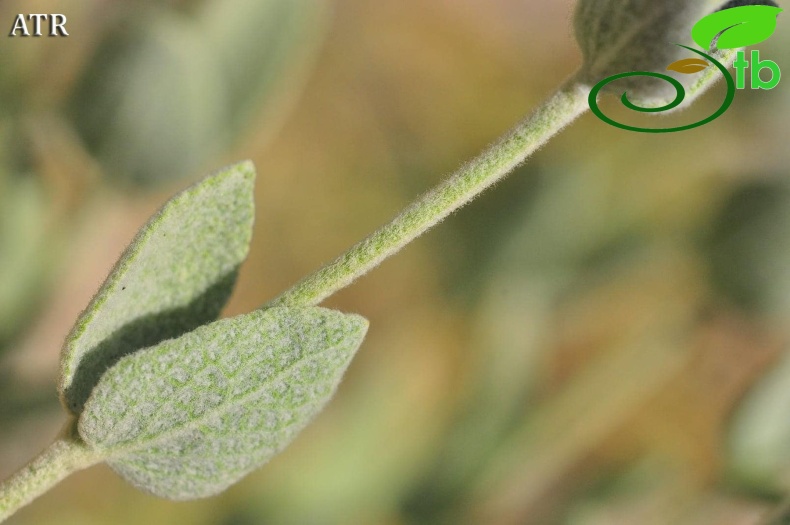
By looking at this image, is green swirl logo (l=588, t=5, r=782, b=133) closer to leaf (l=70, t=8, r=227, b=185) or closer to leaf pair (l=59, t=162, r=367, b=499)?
leaf pair (l=59, t=162, r=367, b=499)

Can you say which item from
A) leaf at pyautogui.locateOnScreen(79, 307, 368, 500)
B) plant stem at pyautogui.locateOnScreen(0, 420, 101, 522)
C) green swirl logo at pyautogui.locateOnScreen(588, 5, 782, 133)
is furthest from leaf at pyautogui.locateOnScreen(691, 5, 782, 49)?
plant stem at pyautogui.locateOnScreen(0, 420, 101, 522)

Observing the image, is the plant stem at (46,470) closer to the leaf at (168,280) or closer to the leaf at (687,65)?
the leaf at (168,280)

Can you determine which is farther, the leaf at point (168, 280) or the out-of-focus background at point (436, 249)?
the out-of-focus background at point (436, 249)

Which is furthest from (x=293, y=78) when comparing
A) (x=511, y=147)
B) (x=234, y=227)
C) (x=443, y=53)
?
(x=443, y=53)

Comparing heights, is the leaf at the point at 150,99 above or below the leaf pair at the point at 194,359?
above

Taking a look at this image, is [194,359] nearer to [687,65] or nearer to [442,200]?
[442,200]

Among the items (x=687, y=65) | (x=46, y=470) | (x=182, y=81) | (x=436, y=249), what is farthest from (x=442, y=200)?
(x=436, y=249)

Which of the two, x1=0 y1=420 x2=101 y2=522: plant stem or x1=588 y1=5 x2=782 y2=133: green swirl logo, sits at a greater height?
x1=588 y1=5 x2=782 y2=133: green swirl logo

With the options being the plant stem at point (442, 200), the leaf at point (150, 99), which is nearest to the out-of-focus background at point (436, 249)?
the leaf at point (150, 99)
